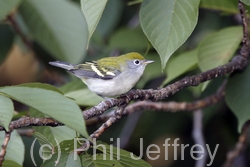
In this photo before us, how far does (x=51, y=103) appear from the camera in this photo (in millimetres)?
1518

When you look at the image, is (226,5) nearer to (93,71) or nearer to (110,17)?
(93,71)

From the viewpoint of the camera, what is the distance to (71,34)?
353cm

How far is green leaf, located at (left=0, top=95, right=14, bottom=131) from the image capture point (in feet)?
4.89

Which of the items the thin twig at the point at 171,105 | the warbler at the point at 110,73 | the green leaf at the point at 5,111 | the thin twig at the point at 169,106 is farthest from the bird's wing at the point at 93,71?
the green leaf at the point at 5,111

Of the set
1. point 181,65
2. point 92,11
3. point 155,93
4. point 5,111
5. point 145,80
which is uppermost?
point 92,11

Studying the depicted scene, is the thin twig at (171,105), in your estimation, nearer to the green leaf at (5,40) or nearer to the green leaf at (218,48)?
the green leaf at (218,48)

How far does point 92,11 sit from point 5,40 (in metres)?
2.41

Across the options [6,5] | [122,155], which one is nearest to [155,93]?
[122,155]

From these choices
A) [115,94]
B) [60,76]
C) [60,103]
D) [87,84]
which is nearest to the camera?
[60,103]

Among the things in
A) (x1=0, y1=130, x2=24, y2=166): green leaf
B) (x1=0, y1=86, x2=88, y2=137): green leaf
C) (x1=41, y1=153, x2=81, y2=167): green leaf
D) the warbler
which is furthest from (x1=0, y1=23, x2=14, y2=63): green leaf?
(x1=0, y1=86, x2=88, y2=137): green leaf

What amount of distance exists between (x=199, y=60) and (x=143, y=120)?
1895 mm

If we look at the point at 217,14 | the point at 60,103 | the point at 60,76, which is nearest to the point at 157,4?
the point at 60,103

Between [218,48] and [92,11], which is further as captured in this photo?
→ [218,48]

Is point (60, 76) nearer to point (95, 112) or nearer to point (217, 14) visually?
point (217, 14)
